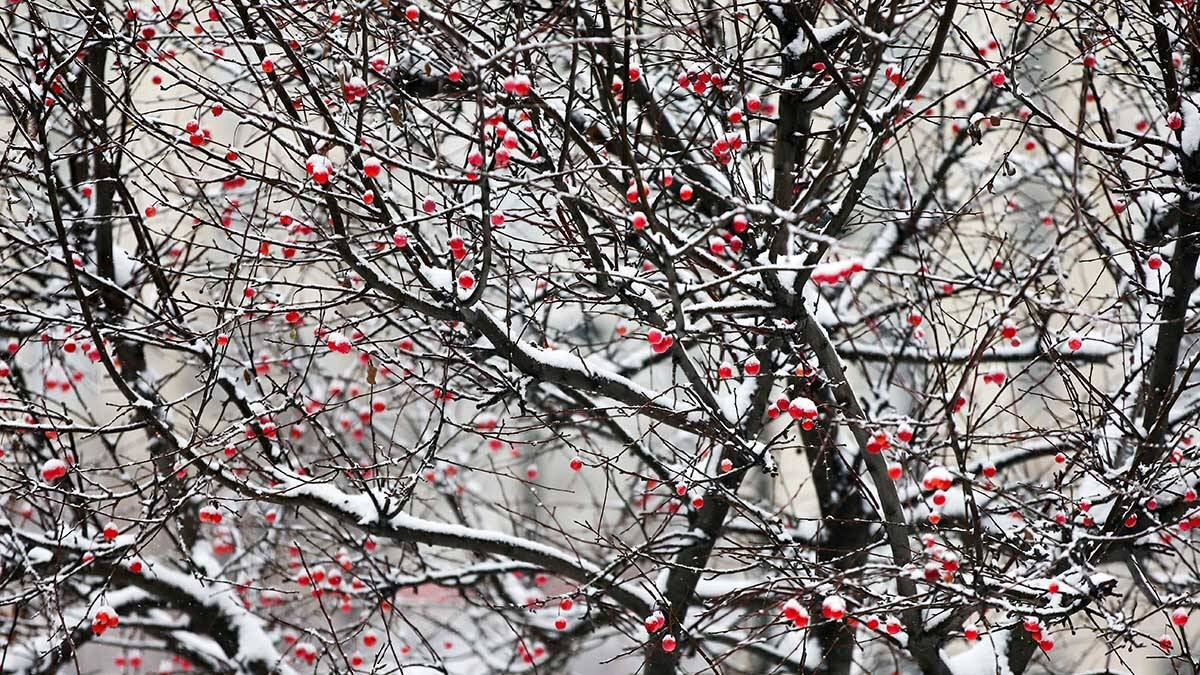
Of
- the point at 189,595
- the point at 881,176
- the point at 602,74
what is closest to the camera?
the point at 602,74

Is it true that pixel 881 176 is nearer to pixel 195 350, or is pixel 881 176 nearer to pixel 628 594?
pixel 628 594

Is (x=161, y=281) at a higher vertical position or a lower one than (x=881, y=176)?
lower

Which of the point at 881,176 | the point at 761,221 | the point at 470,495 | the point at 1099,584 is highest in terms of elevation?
the point at 881,176

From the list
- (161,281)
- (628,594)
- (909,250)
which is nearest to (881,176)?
(909,250)

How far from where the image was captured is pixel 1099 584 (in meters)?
4.03

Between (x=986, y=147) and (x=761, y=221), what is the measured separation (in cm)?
878

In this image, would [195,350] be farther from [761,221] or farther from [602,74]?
[761,221]

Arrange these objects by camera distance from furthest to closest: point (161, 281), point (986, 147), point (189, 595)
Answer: point (986, 147)
point (189, 595)
point (161, 281)

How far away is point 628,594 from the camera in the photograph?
5375 millimetres

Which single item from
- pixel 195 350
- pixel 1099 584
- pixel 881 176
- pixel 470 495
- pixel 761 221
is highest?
pixel 881 176

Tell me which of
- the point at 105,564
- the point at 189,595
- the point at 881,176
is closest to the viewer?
the point at 105,564

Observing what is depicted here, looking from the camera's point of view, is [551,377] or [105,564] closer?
[551,377]

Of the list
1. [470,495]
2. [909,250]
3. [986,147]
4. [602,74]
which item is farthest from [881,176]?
[602,74]

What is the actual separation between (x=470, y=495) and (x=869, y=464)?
18.3 ft
